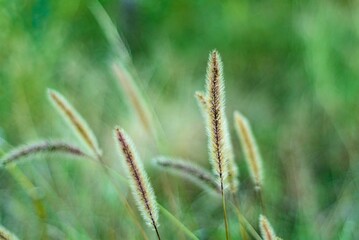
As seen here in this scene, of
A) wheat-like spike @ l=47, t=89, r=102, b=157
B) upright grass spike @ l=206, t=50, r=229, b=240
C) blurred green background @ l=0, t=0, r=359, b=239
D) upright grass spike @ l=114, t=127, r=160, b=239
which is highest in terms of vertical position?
blurred green background @ l=0, t=0, r=359, b=239

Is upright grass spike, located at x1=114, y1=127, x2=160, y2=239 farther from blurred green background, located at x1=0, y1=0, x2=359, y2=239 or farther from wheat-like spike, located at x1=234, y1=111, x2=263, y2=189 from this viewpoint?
blurred green background, located at x1=0, y1=0, x2=359, y2=239

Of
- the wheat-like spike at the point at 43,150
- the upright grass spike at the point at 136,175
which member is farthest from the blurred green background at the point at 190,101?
the upright grass spike at the point at 136,175

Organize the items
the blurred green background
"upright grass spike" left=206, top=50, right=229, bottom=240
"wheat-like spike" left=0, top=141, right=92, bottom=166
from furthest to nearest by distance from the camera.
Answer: the blurred green background
"wheat-like spike" left=0, top=141, right=92, bottom=166
"upright grass spike" left=206, top=50, right=229, bottom=240

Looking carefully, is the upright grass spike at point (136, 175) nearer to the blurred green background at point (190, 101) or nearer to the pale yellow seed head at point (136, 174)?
the pale yellow seed head at point (136, 174)

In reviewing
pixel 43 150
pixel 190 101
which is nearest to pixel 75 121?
pixel 43 150

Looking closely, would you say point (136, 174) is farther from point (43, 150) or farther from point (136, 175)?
point (43, 150)

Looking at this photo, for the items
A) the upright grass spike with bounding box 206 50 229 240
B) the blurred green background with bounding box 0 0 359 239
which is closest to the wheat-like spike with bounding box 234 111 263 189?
the upright grass spike with bounding box 206 50 229 240
